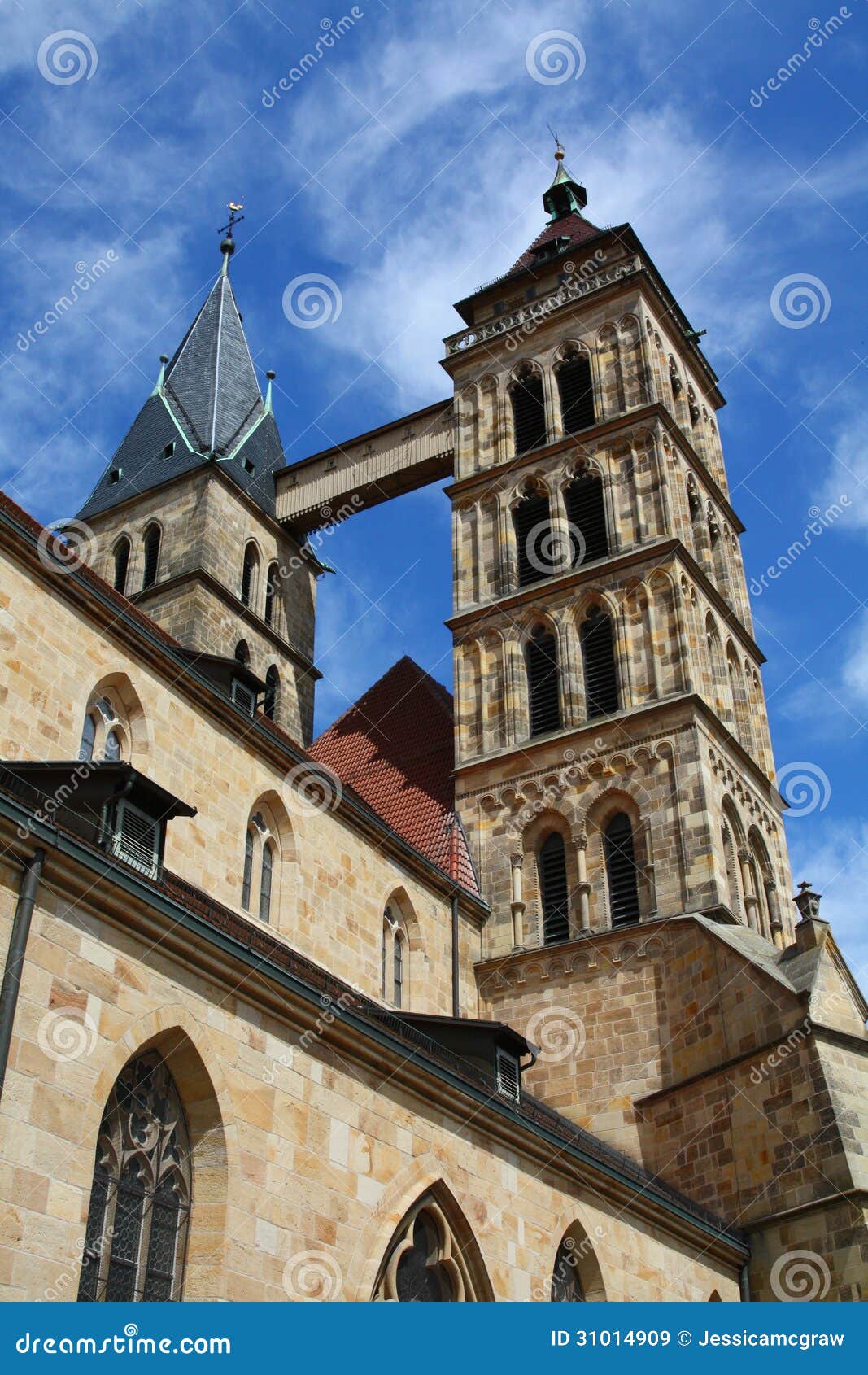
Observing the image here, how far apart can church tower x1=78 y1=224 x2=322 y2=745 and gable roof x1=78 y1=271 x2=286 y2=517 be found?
0.04m

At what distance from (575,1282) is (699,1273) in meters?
2.74

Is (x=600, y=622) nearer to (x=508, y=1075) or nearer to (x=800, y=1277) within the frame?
(x=508, y=1075)

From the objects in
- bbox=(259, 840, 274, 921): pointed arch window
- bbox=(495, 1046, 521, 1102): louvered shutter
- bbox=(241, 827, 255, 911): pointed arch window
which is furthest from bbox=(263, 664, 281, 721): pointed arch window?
bbox=(495, 1046, 521, 1102): louvered shutter

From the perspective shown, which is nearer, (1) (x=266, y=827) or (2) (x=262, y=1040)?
(2) (x=262, y=1040)

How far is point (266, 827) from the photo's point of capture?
2003 cm

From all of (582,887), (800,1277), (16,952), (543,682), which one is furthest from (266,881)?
(16,952)

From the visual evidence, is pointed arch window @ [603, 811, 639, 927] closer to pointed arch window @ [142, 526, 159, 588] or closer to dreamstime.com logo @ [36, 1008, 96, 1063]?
pointed arch window @ [142, 526, 159, 588]

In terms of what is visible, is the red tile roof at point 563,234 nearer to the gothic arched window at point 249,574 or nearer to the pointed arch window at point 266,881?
the gothic arched window at point 249,574

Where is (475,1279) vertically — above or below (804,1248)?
below

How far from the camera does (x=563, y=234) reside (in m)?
33.8

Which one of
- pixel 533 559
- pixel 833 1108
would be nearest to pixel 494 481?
pixel 533 559

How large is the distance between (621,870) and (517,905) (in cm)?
184

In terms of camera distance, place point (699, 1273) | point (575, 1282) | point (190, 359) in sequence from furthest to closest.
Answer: point (190, 359)
point (699, 1273)
point (575, 1282)
